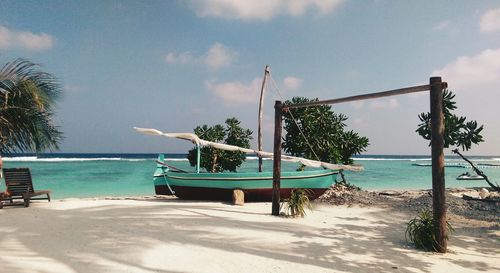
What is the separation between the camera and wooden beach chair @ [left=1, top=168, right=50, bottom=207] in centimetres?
1068

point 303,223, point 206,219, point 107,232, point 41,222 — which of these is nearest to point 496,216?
point 303,223

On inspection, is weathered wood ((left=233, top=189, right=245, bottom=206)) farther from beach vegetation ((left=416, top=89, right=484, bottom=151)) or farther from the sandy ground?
beach vegetation ((left=416, top=89, right=484, bottom=151))

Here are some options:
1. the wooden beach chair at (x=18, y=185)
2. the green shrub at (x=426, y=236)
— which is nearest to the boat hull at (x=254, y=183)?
the wooden beach chair at (x=18, y=185)

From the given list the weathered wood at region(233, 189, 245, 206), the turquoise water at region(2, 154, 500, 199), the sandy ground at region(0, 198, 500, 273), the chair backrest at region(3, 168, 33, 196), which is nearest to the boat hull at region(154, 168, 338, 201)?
the weathered wood at region(233, 189, 245, 206)

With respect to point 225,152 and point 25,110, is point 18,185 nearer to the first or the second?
point 25,110

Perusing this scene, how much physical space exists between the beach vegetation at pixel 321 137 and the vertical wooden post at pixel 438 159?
865 centimetres

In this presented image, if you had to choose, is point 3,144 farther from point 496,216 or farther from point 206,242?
point 496,216

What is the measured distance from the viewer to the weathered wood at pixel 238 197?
1159 centimetres

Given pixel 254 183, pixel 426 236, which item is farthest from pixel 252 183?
pixel 426 236

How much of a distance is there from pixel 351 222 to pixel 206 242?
13.9ft

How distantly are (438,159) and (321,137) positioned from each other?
910 cm

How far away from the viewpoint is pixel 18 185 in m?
11.0

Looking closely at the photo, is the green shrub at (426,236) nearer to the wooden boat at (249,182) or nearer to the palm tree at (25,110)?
the wooden boat at (249,182)

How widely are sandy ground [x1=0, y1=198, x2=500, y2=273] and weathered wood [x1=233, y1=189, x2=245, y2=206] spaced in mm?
1862
